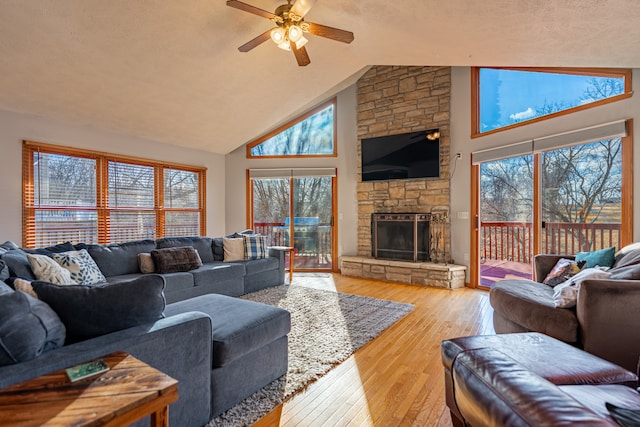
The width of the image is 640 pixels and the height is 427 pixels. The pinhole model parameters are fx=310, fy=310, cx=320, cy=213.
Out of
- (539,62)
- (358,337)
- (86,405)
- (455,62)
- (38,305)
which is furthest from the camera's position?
(455,62)

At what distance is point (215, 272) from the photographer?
3855 millimetres

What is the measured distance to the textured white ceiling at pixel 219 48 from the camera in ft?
7.96

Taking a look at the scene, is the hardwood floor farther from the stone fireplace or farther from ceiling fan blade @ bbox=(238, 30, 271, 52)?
ceiling fan blade @ bbox=(238, 30, 271, 52)

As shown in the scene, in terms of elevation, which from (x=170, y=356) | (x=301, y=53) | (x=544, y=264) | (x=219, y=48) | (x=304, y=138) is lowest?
(x=170, y=356)

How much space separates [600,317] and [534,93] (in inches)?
128

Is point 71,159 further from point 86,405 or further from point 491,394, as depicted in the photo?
point 491,394

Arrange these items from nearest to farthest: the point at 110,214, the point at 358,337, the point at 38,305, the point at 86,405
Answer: the point at 86,405, the point at 38,305, the point at 358,337, the point at 110,214

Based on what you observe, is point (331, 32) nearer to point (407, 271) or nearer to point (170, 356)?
point (170, 356)

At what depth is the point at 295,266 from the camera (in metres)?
6.18

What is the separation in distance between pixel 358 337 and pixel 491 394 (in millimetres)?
1891

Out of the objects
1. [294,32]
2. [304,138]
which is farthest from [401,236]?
[294,32]

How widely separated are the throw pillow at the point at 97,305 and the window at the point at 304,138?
5024 millimetres

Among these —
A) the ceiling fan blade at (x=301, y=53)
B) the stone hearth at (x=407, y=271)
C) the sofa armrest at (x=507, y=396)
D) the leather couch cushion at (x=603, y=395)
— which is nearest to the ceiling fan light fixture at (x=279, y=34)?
the ceiling fan blade at (x=301, y=53)

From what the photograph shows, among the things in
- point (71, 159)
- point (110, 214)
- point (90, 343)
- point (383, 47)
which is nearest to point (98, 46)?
point (71, 159)
